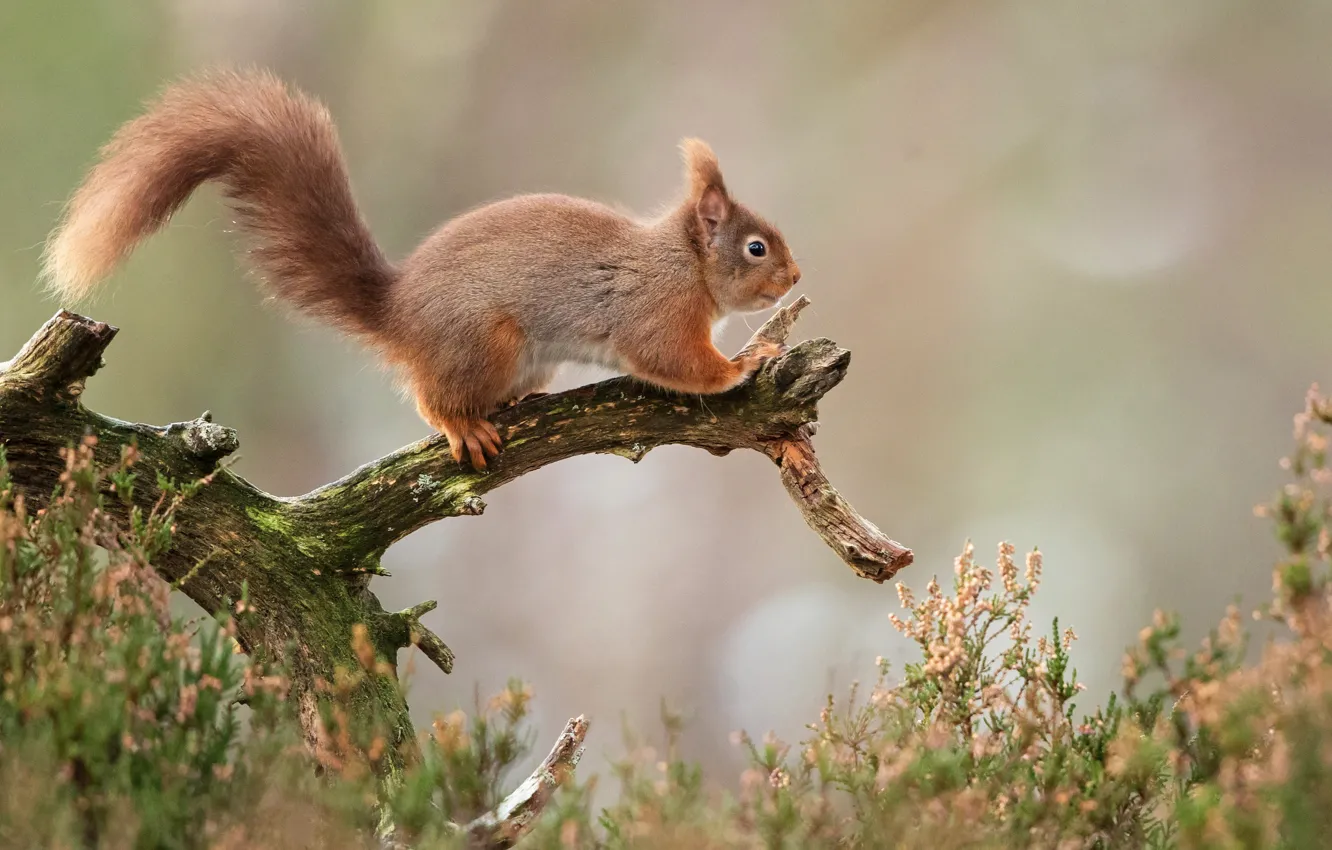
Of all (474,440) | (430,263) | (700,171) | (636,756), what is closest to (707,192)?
(700,171)

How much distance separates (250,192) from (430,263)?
0.40 metres

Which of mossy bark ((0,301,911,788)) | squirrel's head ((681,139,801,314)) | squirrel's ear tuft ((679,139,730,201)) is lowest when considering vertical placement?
mossy bark ((0,301,911,788))

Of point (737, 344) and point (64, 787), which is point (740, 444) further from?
point (737, 344)

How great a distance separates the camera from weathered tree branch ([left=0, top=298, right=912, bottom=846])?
7.09 ft

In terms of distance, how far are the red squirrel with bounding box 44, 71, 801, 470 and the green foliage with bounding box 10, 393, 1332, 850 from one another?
0.84 m

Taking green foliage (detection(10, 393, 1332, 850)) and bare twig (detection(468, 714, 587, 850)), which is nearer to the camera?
green foliage (detection(10, 393, 1332, 850))

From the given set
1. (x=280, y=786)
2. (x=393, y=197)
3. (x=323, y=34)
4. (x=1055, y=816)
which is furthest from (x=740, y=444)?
(x=323, y=34)

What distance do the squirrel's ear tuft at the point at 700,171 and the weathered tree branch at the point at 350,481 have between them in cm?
41

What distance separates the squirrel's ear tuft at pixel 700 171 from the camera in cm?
274

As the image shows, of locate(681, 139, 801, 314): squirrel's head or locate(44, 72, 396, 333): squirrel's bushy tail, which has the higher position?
locate(681, 139, 801, 314): squirrel's head

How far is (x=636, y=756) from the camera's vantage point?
1268 mm

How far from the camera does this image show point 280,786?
128 centimetres

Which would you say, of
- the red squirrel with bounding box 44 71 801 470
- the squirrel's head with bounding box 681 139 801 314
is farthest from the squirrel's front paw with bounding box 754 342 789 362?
the squirrel's head with bounding box 681 139 801 314

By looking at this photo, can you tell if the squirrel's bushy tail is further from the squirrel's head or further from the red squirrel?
the squirrel's head
